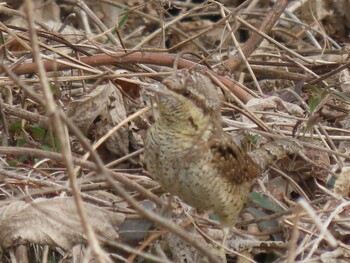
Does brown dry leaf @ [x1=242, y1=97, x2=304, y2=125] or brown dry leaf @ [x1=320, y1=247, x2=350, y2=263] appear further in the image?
brown dry leaf @ [x1=242, y1=97, x2=304, y2=125]

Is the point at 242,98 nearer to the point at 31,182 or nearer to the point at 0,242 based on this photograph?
the point at 31,182

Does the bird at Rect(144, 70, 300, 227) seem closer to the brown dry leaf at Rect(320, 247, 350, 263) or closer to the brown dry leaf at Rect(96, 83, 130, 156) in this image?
the brown dry leaf at Rect(320, 247, 350, 263)

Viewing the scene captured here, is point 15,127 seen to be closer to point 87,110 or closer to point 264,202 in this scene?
point 87,110

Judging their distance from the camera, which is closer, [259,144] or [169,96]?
[169,96]

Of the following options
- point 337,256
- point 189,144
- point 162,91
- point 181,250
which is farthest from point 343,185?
point 162,91

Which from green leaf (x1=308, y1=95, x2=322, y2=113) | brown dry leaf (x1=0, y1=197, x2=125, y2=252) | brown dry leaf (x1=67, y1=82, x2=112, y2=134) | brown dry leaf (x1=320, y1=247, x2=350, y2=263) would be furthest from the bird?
brown dry leaf (x1=67, y1=82, x2=112, y2=134)

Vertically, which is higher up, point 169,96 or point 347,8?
point 169,96

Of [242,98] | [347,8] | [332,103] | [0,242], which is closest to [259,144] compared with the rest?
[242,98]
